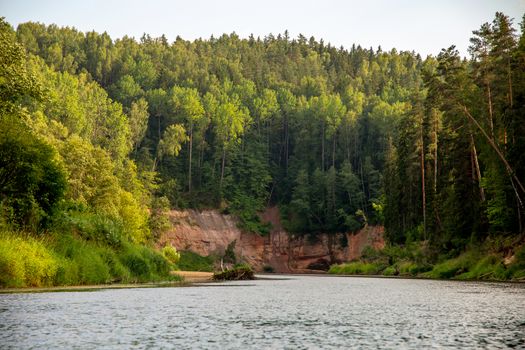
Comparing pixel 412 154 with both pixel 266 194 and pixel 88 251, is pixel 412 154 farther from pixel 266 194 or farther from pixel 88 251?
pixel 266 194

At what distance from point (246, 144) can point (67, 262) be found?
118108 mm

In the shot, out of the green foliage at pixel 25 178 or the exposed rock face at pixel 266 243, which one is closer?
the green foliage at pixel 25 178

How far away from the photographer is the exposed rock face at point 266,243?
11825 centimetres

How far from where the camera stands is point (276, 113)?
15562 cm

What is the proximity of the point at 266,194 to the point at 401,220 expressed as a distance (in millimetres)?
57443

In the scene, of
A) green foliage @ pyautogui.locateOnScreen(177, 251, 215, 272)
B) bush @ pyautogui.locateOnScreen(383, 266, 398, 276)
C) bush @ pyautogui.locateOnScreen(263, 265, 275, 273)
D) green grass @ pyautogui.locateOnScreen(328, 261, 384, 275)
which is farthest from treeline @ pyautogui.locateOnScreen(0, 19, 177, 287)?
bush @ pyautogui.locateOnScreen(263, 265, 275, 273)

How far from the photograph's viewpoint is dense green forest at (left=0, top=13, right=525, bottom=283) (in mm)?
34969

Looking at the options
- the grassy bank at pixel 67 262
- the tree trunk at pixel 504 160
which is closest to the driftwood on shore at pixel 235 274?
the grassy bank at pixel 67 262

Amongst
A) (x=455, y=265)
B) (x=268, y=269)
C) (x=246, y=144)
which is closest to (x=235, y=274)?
(x=455, y=265)

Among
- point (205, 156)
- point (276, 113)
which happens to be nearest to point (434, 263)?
point (205, 156)

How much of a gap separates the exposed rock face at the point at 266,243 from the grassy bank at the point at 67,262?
78955mm

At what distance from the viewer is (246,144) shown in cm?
14600

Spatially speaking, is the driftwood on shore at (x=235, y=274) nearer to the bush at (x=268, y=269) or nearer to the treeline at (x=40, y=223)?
the treeline at (x=40, y=223)

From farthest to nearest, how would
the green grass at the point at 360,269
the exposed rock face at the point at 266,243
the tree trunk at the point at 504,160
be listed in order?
the exposed rock face at the point at 266,243 → the green grass at the point at 360,269 → the tree trunk at the point at 504,160
